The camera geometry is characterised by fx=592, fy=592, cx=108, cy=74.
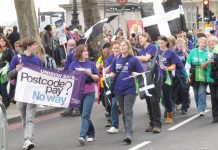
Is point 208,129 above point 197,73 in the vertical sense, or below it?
below

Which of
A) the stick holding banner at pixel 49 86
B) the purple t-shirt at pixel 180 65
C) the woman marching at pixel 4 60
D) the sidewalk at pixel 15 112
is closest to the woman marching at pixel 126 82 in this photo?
the stick holding banner at pixel 49 86

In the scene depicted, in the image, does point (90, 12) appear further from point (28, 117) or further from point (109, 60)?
point (28, 117)

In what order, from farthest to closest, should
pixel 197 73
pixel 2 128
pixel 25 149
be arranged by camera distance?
pixel 197 73
pixel 25 149
pixel 2 128

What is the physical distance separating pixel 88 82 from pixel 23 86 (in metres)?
1.10

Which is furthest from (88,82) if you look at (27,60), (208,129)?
(208,129)

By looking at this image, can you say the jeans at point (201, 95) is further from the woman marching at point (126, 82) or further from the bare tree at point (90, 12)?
the bare tree at point (90, 12)

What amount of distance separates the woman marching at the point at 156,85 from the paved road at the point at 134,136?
0.67ft

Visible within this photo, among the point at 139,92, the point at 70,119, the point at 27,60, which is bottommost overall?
the point at 70,119

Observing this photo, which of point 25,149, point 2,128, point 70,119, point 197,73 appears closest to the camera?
point 2,128

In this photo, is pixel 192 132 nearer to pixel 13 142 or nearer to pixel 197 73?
pixel 197 73

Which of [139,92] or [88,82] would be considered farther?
[139,92]

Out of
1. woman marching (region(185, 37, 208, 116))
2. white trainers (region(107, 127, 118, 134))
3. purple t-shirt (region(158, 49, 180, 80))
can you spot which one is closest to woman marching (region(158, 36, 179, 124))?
purple t-shirt (region(158, 49, 180, 80))

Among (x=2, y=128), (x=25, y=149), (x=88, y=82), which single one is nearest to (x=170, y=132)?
(x=88, y=82)

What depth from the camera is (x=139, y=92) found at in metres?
10.9
